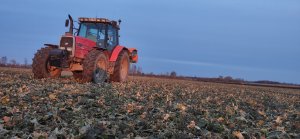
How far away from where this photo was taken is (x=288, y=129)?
22.5 feet

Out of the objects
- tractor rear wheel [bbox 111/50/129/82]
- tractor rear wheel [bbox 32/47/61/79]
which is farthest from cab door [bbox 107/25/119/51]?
tractor rear wheel [bbox 32/47/61/79]

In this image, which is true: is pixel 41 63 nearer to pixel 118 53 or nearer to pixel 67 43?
pixel 67 43

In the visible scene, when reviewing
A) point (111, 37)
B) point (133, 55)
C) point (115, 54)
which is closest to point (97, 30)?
point (111, 37)

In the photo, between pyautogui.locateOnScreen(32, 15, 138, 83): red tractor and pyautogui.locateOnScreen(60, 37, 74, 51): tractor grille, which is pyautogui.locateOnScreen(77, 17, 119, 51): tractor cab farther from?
pyautogui.locateOnScreen(60, 37, 74, 51): tractor grille

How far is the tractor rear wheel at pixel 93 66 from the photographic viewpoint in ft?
49.0

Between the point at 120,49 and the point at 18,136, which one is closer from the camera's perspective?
the point at 18,136

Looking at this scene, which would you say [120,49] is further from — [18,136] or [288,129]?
[18,136]

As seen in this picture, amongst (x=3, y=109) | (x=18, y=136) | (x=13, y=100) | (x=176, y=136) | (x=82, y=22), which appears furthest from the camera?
(x=82, y=22)

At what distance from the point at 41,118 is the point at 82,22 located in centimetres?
1180

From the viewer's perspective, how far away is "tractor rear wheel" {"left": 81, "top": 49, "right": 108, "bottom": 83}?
1492cm

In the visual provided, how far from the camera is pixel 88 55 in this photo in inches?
595

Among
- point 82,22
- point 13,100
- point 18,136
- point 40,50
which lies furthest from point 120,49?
point 18,136

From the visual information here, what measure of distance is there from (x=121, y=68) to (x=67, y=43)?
3.46 meters

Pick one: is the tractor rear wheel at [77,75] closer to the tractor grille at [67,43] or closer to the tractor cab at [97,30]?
the tractor grille at [67,43]
